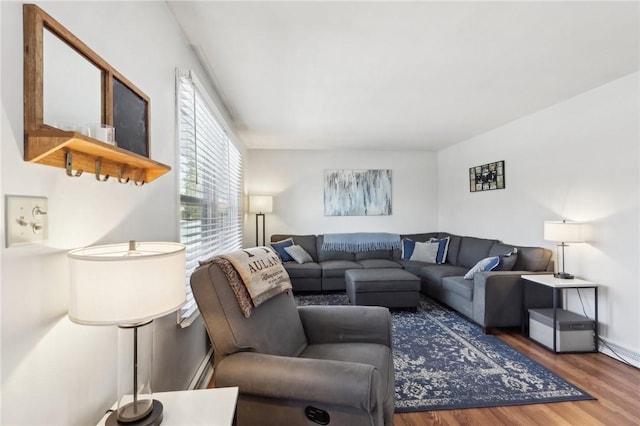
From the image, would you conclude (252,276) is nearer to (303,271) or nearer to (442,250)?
(303,271)

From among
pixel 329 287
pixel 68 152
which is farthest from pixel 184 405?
pixel 329 287

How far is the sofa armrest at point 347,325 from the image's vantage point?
1.84m

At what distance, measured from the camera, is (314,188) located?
5363mm

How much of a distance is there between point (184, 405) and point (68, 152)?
0.89 m

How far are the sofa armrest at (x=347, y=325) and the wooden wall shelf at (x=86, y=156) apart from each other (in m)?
1.26

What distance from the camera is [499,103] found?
123 inches

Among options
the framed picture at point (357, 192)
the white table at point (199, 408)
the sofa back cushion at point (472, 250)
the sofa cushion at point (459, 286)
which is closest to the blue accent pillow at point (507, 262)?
the sofa cushion at point (459, 286)

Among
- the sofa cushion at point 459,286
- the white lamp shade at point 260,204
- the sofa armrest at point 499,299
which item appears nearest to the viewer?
the sofa armrest at point 499,299

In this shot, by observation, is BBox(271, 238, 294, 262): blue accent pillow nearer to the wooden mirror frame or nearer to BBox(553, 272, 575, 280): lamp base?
BBox(553, 272, 575, 280): lamp base

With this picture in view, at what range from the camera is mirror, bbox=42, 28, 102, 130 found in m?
0.81

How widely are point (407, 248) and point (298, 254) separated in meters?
1.79

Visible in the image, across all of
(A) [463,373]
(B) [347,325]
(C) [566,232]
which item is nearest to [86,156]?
(B) [347,325]

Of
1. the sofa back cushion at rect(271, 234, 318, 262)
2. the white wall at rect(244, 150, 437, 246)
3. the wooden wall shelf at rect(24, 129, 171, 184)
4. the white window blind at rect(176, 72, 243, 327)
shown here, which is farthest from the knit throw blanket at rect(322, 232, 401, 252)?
the wooden wall shelf at rect(24, 129, 171, 184)

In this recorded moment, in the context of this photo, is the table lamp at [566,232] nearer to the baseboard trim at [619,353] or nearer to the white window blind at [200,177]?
the baseboard trim at [619,353]
